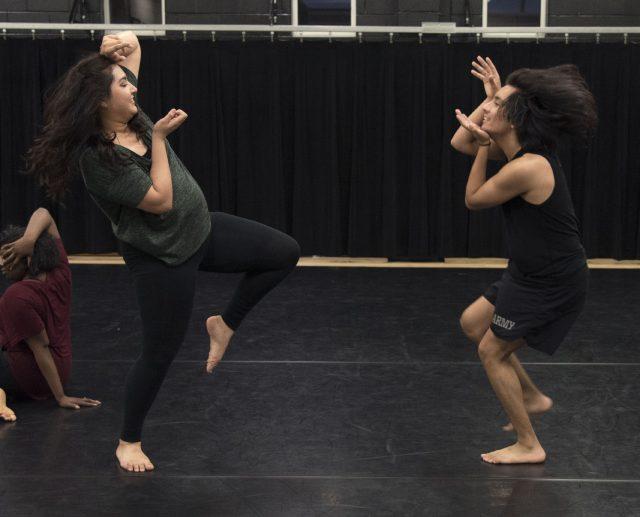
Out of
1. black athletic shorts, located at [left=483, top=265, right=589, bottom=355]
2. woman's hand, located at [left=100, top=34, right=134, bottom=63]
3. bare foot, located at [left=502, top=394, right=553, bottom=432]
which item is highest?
woman's hand, located at [left=100, top=34, right=134, bottom=63]

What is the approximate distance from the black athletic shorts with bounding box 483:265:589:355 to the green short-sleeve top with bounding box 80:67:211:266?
942mm

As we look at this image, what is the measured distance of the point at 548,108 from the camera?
263cm

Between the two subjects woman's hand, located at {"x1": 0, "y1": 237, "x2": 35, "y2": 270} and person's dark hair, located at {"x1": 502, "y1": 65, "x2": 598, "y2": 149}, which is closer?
person's dark hair, located at {"x1": 502, "y1": 65, "x2": 598, "y2": 149}

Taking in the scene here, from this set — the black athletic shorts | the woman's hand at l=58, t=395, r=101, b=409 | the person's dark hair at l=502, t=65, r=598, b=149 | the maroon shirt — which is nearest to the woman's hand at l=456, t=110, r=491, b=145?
the person's dark hair at l=502, t=65, r=598, b=149

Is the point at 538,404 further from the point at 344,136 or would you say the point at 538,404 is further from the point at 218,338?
the point at 344,136

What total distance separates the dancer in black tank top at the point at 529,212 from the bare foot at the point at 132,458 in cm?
107

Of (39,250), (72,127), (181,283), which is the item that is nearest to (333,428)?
(181,283)

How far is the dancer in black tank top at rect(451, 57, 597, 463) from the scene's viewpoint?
261 cm

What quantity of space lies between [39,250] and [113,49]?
1.00 meters

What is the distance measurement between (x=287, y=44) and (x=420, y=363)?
368cm

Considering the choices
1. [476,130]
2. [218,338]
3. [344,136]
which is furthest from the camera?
[344,136]

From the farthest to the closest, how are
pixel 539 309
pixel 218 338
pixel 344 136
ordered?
1. pixel 344 136
2. pixel 218 338
3. pixel 539 309

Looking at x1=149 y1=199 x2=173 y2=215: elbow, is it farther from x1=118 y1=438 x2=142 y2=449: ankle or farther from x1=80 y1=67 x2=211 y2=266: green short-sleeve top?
x1=118 y1=438 x2=142 y2=449: ankle

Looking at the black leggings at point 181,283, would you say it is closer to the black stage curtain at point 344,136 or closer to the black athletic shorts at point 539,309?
the black athletic shorts at point 539,309
